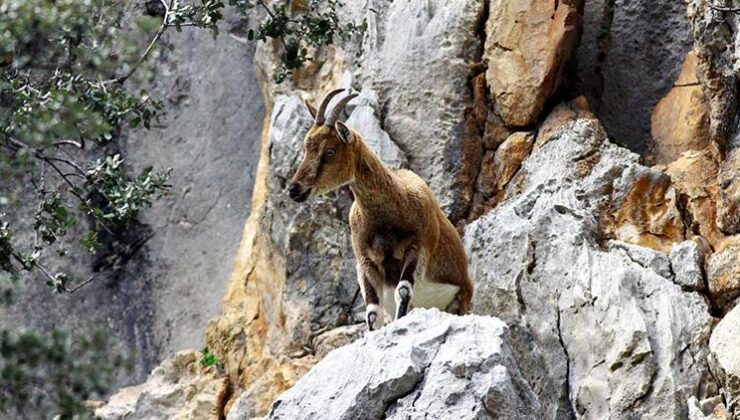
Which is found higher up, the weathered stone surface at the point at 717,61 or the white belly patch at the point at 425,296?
the weathered stone surface at the point at 717,61

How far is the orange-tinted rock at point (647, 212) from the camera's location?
11992 millimetres

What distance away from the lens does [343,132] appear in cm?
1085

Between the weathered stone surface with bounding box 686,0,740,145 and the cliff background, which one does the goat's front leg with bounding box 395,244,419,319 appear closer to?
the cliff background

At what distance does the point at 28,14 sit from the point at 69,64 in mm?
1036

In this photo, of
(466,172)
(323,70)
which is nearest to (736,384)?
(466,172)

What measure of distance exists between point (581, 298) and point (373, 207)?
6.97 feet

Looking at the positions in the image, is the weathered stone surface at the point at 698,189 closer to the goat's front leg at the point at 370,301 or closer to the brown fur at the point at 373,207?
the brown fur at the point at 373,207

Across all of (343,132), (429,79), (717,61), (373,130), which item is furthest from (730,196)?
(373,130)

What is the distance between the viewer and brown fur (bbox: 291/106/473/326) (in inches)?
426

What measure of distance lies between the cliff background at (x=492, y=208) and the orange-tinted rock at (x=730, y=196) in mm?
24

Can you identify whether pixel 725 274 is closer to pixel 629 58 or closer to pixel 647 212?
pixel 647 212

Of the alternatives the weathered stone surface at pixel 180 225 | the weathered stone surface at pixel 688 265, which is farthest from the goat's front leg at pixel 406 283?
the weathered stone surface at pixel 180 225

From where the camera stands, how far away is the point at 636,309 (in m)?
11.1

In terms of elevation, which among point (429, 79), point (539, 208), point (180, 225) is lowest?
point (539, 208)
